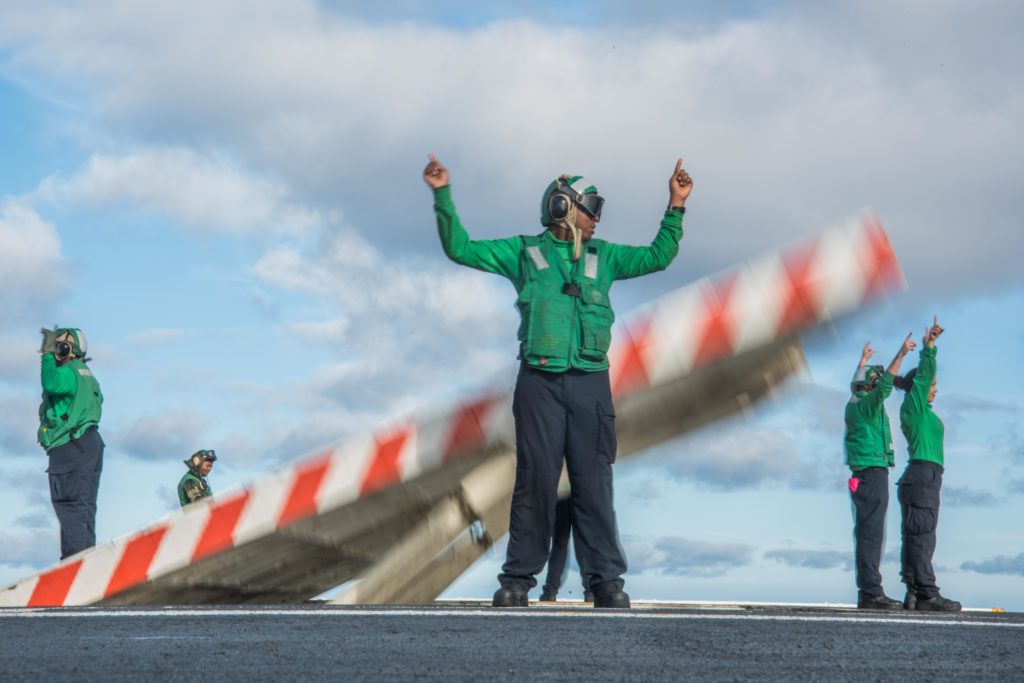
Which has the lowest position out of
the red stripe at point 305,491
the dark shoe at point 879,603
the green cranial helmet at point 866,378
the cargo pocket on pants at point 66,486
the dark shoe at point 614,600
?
the dark shoe at point 614,600

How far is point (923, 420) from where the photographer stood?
9398 mm

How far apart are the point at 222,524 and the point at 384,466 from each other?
1101 mm

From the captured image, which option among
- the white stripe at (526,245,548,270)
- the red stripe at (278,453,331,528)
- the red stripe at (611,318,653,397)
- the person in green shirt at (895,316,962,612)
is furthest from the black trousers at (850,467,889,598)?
→ the white stripe at (526,245,548,270)

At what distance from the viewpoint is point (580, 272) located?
6441mm

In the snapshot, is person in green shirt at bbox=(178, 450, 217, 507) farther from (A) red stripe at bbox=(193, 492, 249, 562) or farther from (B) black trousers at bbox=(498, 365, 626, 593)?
(B) black trousers at bbox=(498, 365, 626, 593)

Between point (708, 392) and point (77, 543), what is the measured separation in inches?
187

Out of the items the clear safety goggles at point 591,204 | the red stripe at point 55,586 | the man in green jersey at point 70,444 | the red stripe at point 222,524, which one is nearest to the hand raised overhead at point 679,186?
the clear safety goggles at point 591,204

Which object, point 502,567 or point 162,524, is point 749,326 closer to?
point 502,567

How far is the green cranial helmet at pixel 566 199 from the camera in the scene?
6.54 m

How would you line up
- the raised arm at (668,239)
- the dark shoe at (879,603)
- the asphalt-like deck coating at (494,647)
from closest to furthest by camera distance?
the asphalt-like deck coating at (494,647) → the raised arm at (668,239) → the dark shoe at (879,603)

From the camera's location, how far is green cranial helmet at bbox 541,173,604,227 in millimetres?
6535

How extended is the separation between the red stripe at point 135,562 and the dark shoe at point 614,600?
3.39 m

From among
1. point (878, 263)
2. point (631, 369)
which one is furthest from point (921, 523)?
point (631, 369)

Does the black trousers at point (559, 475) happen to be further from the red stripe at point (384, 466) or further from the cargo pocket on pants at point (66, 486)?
the cargo pocket on pants at point (66, 486)
